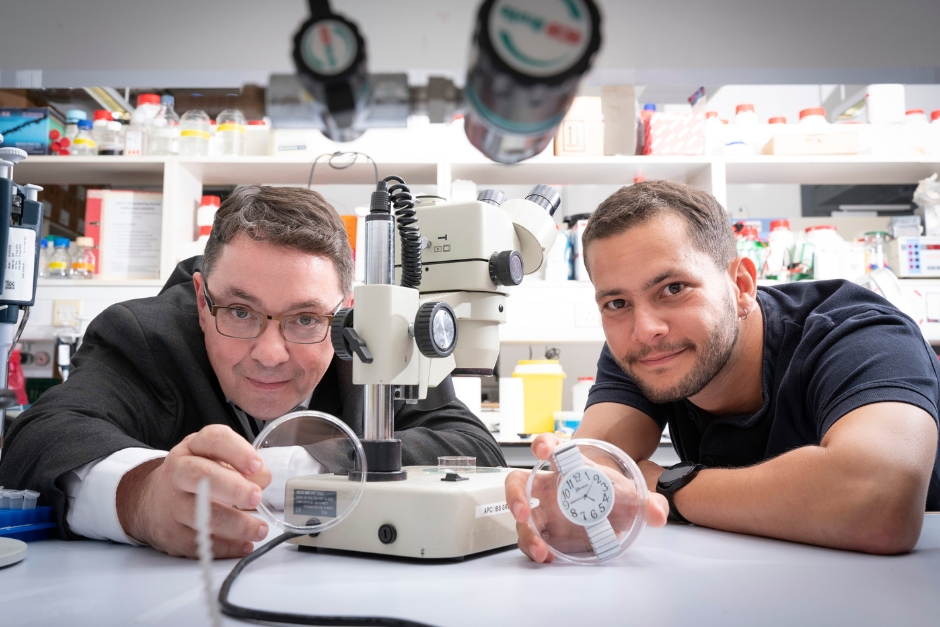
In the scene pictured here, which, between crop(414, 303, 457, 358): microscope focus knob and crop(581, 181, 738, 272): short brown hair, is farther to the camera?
crop(581, 181, 738, 272): short brown hair

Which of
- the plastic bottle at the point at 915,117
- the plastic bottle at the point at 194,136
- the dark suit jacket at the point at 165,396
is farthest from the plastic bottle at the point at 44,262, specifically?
the plastic bottle at the point at 915,117

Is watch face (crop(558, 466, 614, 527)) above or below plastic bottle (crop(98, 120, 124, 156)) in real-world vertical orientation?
below

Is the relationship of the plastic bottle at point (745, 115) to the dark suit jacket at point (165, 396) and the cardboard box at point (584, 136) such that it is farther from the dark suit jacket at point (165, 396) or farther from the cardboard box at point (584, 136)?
the dark suit jacket at point (165, 396)

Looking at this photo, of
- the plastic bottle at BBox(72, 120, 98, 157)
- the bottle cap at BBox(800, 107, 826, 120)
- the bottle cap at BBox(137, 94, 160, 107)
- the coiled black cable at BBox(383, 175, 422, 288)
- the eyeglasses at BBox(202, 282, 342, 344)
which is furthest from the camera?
the bottle cap at BBox(800, 107, 826, 120)

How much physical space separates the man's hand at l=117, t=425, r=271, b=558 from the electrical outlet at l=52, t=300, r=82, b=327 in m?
2.10

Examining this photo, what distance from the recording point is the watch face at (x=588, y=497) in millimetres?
681

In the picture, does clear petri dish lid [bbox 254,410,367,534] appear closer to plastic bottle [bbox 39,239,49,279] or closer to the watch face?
the watch face

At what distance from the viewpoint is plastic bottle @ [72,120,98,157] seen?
8.51ft

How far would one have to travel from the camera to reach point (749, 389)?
124 centimetres

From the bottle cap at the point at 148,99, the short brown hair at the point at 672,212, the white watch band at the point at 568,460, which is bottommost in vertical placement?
the white watch band at the point at 568,460

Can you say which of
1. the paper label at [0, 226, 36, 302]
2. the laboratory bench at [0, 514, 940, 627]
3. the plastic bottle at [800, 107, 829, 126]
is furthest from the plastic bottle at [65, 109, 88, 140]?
the plastic bottle at [800, 107, 829, 126]

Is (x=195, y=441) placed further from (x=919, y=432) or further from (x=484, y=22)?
(x=919, y=432)

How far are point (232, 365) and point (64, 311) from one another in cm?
178

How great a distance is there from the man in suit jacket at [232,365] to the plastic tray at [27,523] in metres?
0.02
